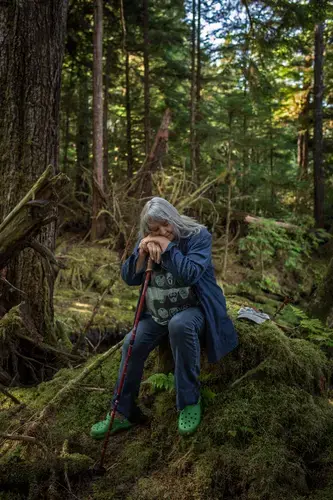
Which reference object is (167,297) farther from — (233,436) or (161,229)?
(233,436)

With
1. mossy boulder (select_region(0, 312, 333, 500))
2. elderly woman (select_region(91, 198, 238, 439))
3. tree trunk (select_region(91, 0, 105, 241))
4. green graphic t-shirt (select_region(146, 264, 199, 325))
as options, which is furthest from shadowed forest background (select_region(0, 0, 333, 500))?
tree trunk (select_region(91, 0, 105, 241))

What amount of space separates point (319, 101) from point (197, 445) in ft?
40.1

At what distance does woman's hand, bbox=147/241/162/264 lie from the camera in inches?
124

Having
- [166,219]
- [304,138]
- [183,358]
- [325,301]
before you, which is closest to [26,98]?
[166,219]

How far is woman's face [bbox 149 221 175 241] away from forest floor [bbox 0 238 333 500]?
0.98 meters

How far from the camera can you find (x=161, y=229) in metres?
3.27

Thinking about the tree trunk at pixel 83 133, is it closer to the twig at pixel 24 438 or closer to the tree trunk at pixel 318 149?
the tree trunk at pixel 318 149

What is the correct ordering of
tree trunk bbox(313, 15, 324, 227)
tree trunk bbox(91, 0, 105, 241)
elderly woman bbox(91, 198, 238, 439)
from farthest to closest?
tree trunk bbox(313, 15, 324, 227), tree trunk bbox(91, 0, 105, 241), elderly woman bbox(91, 198, 238, 439)

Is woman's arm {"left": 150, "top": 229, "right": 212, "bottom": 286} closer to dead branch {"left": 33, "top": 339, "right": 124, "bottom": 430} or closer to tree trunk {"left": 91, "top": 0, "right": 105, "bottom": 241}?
dead branch {"left": 33, "top": 339, "right": 124, "bottom": 430}

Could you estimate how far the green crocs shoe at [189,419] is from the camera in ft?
9.50

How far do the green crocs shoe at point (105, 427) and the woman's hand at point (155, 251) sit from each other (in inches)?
50.1

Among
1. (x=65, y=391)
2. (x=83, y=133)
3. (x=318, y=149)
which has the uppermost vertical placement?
(x=83, y=133)

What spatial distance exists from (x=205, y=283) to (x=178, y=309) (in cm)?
29

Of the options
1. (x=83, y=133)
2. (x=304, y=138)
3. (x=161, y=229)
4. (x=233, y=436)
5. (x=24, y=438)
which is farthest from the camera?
(x=304, y=138)
